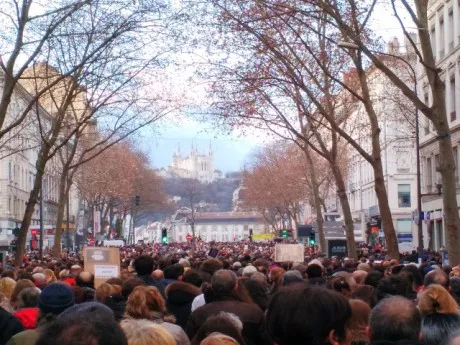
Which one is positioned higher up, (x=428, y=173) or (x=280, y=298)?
(x=428, y=173)

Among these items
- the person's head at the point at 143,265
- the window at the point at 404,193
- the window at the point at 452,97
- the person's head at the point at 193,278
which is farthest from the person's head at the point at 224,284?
the window at the point at 404,193

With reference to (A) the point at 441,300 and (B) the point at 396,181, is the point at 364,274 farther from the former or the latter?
(B) the point at 396,181

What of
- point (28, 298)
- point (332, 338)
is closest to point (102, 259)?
point (28, 298)

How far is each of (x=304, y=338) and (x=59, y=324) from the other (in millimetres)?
1475

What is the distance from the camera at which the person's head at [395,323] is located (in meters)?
5.67

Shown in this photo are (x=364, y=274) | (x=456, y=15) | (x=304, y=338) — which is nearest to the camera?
(x=304, y=338)

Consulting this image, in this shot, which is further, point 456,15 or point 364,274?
point 456,15

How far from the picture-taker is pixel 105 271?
16.3 metres

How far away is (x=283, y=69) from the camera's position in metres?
28.8

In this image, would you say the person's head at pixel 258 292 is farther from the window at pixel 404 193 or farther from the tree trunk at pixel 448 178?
the window at pixel 404 193

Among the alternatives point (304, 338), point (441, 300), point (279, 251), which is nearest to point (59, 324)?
point (304, 338)

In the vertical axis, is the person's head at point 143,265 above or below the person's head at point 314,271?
above

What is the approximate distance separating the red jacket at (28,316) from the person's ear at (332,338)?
418 centimetres

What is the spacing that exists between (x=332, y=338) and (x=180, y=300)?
5.58 meters
